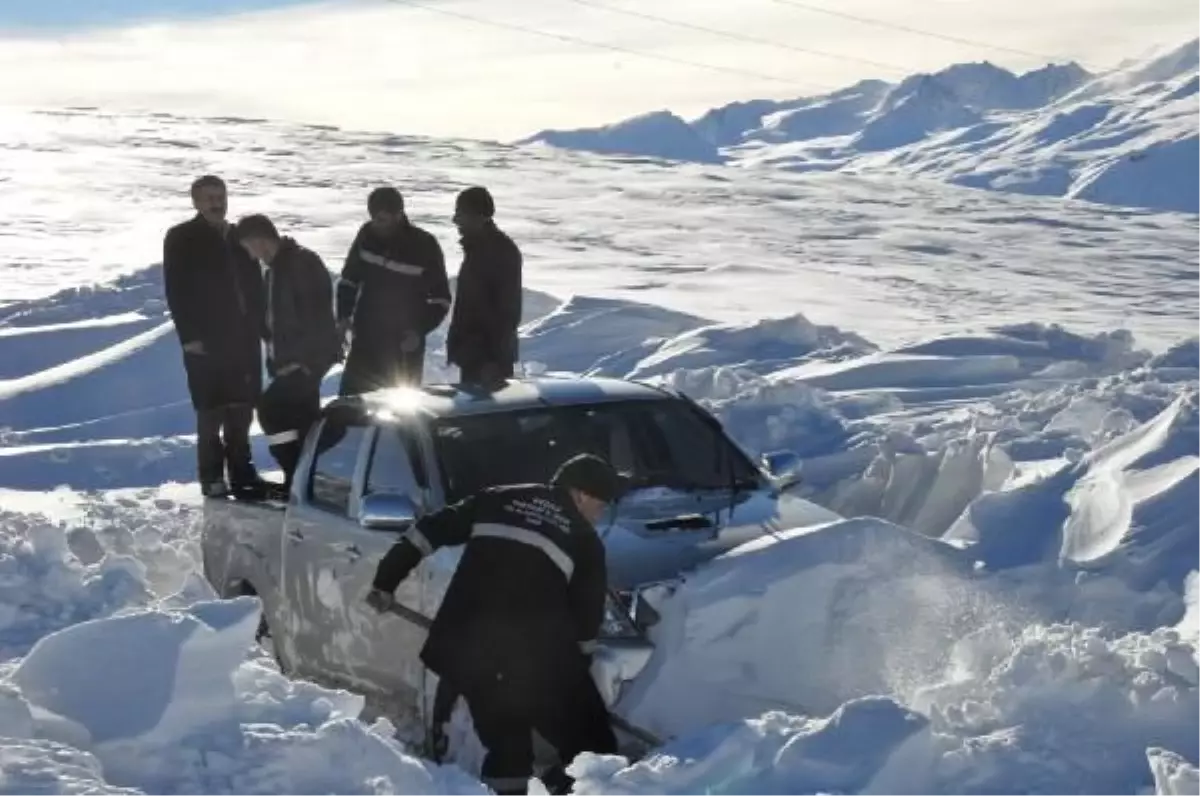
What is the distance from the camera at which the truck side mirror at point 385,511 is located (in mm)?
6523

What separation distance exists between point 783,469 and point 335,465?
6.15 ft

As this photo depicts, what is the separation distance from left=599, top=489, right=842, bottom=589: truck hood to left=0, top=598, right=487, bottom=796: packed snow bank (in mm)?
1027

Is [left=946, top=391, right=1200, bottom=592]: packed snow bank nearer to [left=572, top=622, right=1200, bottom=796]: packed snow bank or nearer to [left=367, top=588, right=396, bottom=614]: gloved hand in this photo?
[left=572, top=622, right=1200, bottom=796]: packed snow bank

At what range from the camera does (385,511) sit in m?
6.54

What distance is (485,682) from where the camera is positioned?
541 centimetres

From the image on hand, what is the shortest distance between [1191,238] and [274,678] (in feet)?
160

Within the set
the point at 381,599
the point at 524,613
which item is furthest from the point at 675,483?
the point at 524,613

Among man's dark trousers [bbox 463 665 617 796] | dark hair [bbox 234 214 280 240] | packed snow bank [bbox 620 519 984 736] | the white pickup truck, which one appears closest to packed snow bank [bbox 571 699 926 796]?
man's dark trousers [bbox 463 665 617 796]

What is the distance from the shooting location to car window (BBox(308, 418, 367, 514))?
754 cm

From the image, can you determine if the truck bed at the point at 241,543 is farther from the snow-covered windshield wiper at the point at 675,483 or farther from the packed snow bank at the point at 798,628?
the packed snow bank at the point at 798,628

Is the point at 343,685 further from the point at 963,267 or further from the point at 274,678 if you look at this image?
the point at 963,267

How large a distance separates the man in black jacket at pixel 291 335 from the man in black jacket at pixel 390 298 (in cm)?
17

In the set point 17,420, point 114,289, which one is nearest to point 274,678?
point 17,420

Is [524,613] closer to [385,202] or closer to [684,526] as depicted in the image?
[684,526]
